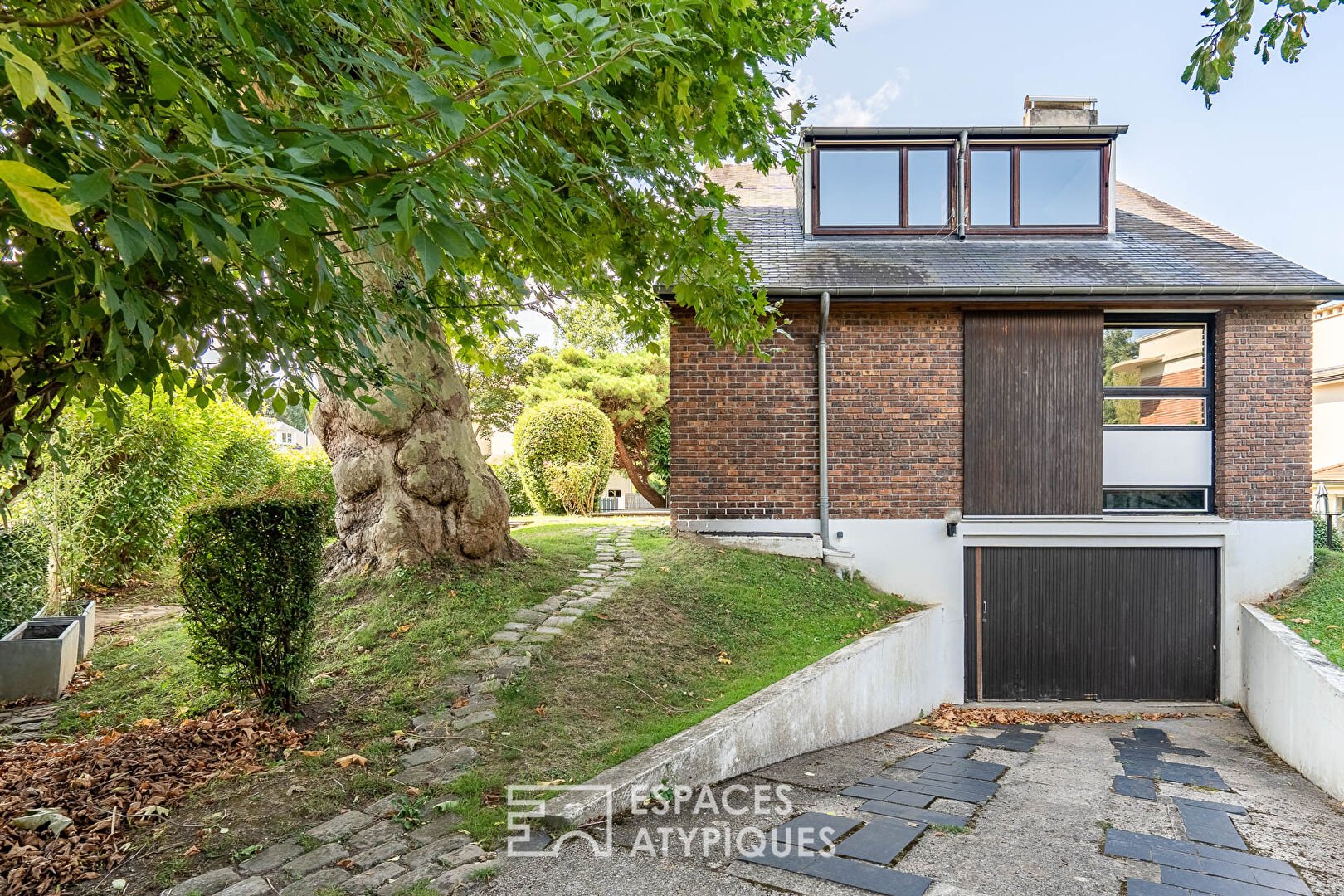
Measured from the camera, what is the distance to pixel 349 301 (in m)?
3.04

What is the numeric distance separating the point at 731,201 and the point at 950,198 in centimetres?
611

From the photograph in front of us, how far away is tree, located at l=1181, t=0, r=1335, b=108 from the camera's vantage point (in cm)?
374

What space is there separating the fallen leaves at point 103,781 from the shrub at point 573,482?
1027cm

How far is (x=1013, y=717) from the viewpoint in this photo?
7.75 meters

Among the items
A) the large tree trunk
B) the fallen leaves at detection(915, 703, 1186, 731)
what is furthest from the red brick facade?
the large tree trunk

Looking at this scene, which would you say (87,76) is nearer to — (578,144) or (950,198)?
Answer: (578,144)

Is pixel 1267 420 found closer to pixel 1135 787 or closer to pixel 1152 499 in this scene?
pixel 1152 499

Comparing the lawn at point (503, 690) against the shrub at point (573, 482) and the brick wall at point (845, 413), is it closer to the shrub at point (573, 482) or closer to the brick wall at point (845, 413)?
the brick wall at point (845, 413)

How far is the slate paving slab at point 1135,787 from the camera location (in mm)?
4660

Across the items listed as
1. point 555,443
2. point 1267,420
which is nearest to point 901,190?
point 1267,420

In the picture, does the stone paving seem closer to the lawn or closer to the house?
the lawn

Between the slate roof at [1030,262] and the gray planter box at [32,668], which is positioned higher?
the slate roof at [1030,262]

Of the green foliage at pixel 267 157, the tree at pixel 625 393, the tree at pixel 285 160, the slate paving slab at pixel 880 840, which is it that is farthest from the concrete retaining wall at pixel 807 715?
the tree at pixel 625 393

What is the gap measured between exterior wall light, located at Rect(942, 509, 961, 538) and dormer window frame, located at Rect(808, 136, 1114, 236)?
3.95 metres
